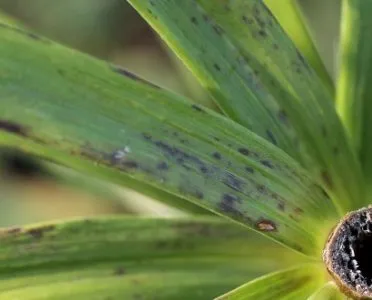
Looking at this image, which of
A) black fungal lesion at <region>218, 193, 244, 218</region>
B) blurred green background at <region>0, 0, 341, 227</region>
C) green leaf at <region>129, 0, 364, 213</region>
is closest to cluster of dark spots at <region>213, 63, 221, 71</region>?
green leaf at <region>129, 0, 364, 213</region>

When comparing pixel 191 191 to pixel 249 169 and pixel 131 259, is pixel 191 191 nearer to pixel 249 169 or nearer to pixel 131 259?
pixel 249 169

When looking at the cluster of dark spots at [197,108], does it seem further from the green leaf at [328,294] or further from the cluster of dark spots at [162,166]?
the green leaf at [328,294]

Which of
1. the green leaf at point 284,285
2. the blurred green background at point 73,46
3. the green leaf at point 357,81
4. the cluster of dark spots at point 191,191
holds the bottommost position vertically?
the green leaf at point 284,285

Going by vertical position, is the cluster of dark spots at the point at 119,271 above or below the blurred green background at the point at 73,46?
below

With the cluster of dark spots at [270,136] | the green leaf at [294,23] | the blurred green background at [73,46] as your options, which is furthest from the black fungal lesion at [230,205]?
the blurred green background at [73,46]

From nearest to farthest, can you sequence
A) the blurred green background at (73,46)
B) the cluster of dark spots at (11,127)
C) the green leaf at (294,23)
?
1. the cluster of dark spots at (11,127)
2. the green leaf at (294,23)
3. the blurred green background at (73,46)

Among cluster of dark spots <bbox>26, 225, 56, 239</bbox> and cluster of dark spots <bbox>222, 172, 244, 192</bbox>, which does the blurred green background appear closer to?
cluster of dark spots <bbox>26, 225, 56, 239</bbox>

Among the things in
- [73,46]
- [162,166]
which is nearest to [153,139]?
[162,166]
